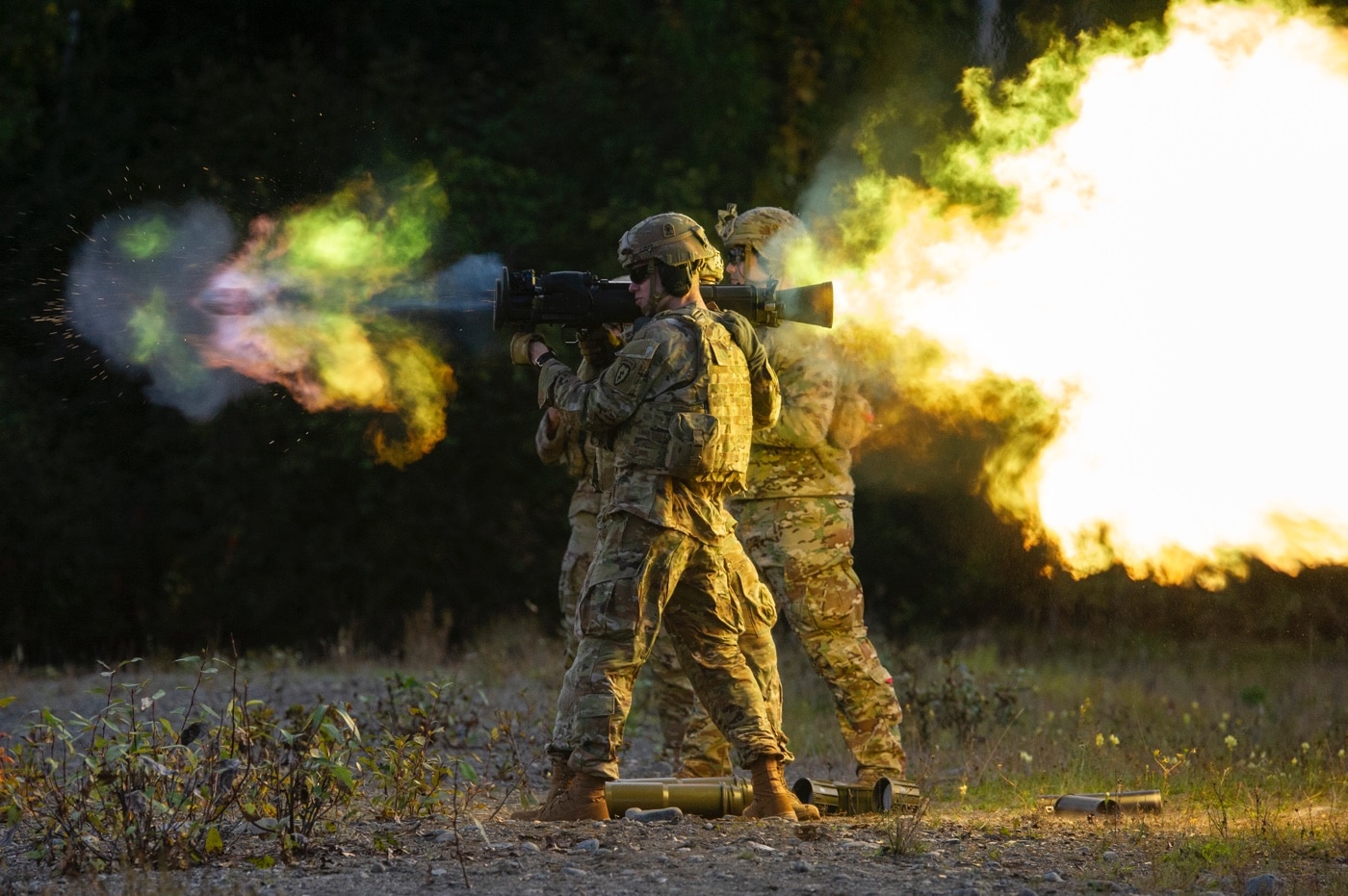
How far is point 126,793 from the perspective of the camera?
5.47m

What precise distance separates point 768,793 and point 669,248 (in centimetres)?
213

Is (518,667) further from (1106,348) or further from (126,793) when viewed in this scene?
(126,793)

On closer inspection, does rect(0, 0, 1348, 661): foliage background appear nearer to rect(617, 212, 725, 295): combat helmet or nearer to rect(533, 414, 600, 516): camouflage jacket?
rect(533, 414, 600, 516): camouflage jacket

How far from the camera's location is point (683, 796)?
6367 mm

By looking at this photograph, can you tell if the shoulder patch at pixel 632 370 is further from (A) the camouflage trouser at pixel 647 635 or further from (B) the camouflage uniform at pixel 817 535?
(B) the camouflage uniform at pixel 817 535

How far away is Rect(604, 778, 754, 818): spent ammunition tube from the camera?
6324mm

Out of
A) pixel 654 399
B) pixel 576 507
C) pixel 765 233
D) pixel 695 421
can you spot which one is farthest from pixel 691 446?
pixel 765 233

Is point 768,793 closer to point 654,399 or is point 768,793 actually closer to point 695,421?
point 695,421

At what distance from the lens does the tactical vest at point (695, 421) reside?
614 cm

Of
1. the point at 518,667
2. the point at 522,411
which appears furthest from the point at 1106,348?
the point at 522,411

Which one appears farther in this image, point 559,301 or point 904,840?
point 559,301

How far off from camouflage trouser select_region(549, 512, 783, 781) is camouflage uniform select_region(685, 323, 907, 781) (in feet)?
2.46

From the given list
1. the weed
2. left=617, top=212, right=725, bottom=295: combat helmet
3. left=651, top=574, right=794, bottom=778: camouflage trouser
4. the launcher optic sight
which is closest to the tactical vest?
left=617, top=212, right=725, bottom=295: combat helmet

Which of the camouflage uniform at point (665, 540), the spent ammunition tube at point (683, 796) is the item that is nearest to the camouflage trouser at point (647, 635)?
the camouflage uniform at point (665, 540)
